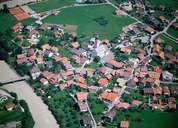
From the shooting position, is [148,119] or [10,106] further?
[148,119]

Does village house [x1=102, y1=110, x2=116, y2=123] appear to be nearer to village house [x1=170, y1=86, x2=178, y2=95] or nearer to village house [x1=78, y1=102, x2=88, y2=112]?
village house [x1=78, y1=102, x2=88, y2=112]

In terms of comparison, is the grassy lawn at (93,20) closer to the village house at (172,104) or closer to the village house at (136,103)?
the village house at (136,103)

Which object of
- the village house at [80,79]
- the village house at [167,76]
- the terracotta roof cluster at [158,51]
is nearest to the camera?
the village house at [80,79]

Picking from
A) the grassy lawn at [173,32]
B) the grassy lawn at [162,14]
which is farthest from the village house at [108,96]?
the grassy lawn at [162,14]

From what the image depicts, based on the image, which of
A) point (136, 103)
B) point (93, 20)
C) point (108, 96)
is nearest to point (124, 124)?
point (136, 103)

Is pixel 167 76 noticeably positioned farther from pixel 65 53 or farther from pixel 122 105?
pixel 65 53

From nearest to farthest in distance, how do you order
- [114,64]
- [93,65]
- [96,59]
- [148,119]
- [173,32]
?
[148,119]
[114,64]
[93,65]
[96,59]
[173,32]
